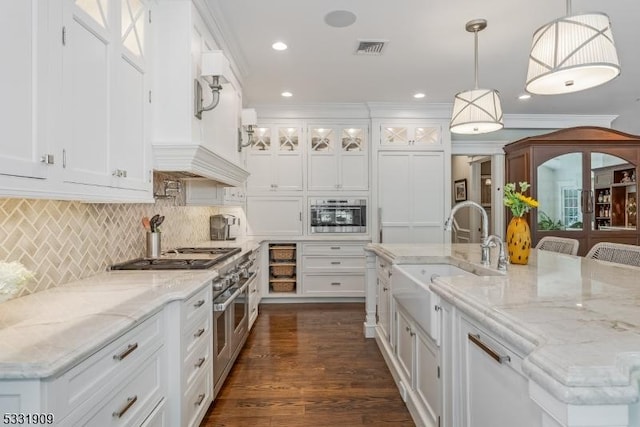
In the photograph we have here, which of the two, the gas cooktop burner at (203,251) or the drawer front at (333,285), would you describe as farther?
the drawer front at (333,285)

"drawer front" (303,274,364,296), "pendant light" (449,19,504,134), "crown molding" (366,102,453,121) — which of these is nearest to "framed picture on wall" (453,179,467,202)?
"crown molding" (366,102,453,121)

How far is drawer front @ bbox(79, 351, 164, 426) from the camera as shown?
1.13m

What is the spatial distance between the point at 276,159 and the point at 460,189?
12.8ft

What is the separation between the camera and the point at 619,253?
7.98ft

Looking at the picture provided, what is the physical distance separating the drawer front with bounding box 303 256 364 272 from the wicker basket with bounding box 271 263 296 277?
0.22m

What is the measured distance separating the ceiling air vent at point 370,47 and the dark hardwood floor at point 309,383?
2674 millimetres

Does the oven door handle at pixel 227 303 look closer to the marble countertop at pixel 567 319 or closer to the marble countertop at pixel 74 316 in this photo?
the marble countertop at pixel 74 316

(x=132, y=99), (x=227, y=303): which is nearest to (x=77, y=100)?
(x=132, y=99)

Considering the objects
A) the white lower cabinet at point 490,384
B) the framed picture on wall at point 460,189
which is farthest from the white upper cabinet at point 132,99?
the framed picture on wall at point 460,189

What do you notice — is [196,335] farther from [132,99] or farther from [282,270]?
[282,270]

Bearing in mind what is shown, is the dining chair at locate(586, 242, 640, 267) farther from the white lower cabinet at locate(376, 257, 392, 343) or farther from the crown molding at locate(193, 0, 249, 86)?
the crown molding at locate(193, 0, 249, 86)

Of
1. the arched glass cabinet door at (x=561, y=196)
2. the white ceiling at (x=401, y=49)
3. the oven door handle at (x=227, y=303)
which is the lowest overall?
the oven door handle at (x=227, y=303)

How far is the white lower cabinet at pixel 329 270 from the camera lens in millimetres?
4922

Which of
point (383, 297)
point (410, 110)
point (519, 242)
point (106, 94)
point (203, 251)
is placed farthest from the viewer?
point (410, 110)
